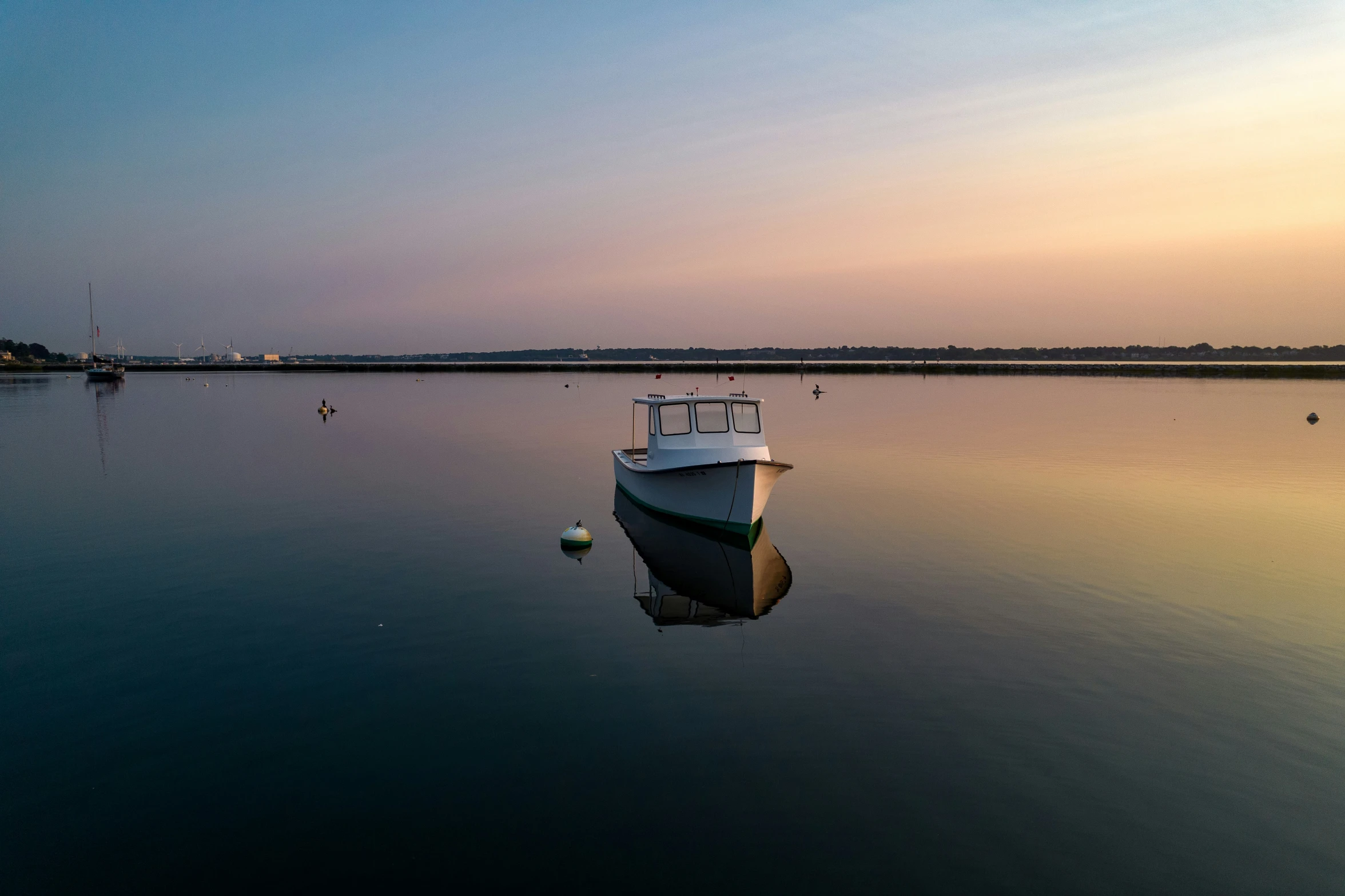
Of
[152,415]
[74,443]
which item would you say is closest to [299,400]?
[152,415]

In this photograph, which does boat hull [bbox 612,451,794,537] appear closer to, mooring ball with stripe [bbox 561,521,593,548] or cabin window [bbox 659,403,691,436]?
cabin window [bbox 659,403,691,436]

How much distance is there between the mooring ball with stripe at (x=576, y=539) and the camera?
21.1 m

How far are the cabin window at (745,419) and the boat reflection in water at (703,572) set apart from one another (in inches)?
128

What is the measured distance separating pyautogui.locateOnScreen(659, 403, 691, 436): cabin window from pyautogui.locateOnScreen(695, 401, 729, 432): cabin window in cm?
36

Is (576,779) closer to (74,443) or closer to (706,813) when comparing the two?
(706,813)

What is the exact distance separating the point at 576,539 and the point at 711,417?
6.60m

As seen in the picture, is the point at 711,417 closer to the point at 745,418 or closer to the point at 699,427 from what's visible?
the point at 699,427

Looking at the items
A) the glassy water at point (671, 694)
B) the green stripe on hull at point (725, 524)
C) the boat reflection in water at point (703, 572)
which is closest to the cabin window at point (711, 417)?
the green stripe on hull at point (725, 524)

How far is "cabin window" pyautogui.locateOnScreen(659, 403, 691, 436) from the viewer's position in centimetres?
2511

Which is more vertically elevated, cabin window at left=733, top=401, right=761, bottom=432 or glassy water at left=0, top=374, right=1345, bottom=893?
cabin window at left=733, top=401, right=761, bottom=432

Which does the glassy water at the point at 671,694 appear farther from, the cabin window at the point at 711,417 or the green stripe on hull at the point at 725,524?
the cabin window at the point at 711,417

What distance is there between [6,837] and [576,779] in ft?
20.0

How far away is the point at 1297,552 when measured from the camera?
20.4 meters

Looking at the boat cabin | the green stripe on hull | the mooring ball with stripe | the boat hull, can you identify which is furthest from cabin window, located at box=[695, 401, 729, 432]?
the mooring ball with stripe
